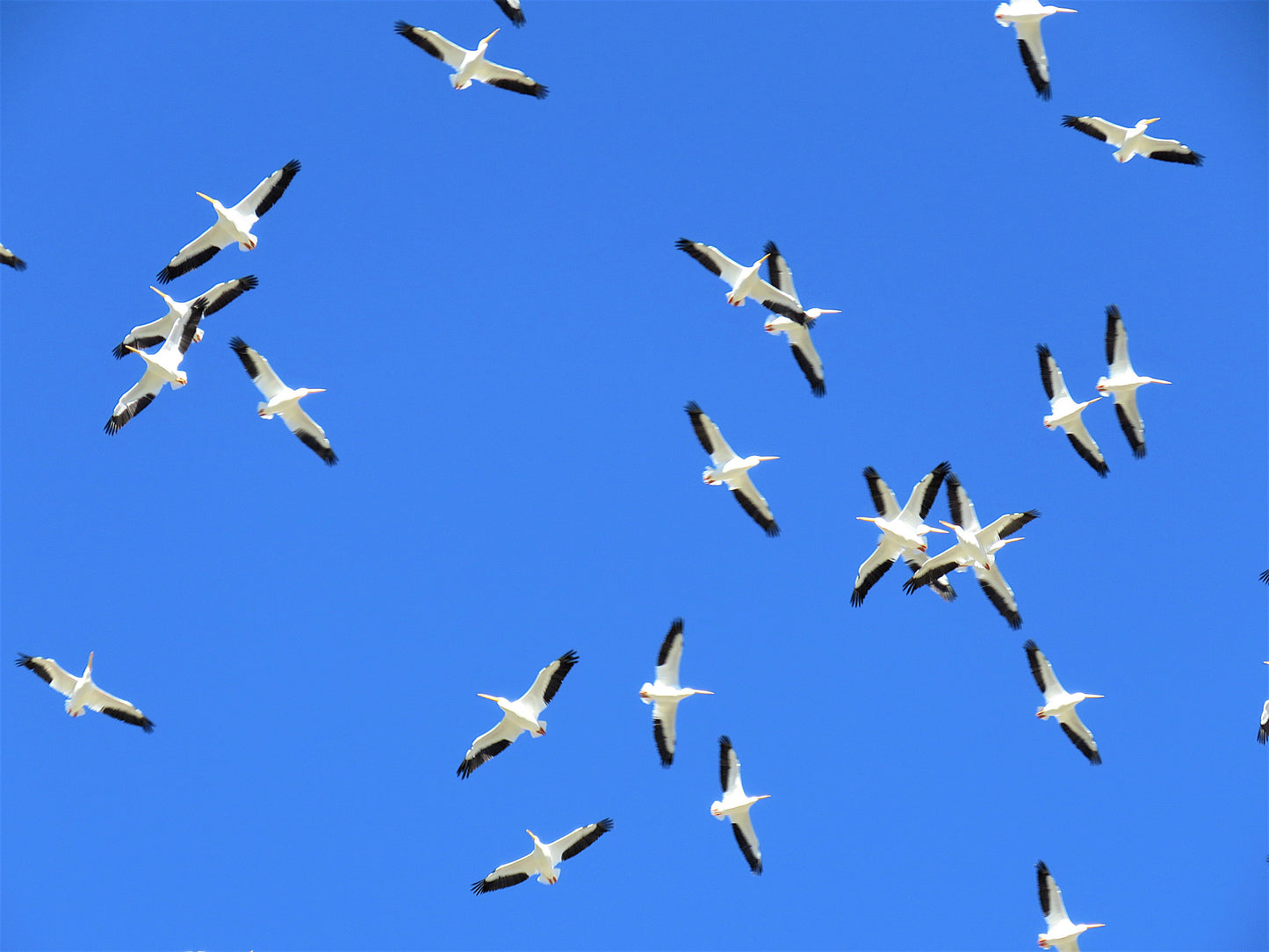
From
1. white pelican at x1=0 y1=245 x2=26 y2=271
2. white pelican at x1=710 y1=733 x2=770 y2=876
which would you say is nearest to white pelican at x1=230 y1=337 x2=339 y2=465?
white pelican at x1=0 y1=245 x2=26 y2=271

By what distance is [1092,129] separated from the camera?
73.3 feet

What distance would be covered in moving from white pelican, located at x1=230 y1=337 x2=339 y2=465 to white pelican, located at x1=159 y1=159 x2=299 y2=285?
148 centimetres

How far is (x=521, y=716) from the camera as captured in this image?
68.4 ft

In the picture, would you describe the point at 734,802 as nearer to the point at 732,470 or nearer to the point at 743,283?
the point at 732,470

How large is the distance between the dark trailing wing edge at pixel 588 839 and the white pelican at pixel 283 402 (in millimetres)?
7548

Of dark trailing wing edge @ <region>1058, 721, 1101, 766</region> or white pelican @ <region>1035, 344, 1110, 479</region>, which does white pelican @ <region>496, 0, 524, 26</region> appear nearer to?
white pelican @ <region>1035, 344, 1110, 479</region>

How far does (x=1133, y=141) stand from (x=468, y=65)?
36.9ft

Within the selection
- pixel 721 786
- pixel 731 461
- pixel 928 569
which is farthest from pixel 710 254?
pixel 721 786

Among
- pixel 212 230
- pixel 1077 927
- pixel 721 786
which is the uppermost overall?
pixel 212 230

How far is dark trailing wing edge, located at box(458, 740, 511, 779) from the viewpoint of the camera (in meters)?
21.4

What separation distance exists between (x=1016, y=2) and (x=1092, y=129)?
8.68 feet

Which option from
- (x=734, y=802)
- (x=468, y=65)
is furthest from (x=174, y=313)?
(x=734, y=802)

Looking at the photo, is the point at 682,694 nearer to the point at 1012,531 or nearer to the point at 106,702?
the point at 1012,531

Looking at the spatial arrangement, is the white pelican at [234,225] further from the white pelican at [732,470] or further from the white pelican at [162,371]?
the white pelican at [732,470]
